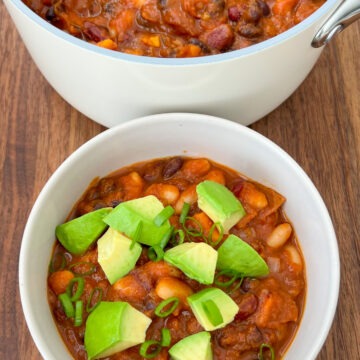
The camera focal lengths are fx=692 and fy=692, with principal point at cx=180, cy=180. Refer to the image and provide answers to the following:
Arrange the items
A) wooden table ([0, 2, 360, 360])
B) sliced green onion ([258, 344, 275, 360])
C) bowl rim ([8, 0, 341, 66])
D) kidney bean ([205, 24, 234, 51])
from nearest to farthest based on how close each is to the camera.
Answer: bowl rim ([8, 0, 341, 66]) < sliced green onion ([258, 344, 275, 360]) < kidney bean ([205, 24, 234, 51]) < wooden table ([0, 2, 360, 360])

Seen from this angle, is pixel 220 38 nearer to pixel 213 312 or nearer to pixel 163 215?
pixel 163 215

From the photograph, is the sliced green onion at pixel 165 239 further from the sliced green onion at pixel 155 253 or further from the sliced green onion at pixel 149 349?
the sliced green onion at pixel 149 349

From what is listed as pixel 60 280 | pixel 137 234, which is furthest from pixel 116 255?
pixel 60 280

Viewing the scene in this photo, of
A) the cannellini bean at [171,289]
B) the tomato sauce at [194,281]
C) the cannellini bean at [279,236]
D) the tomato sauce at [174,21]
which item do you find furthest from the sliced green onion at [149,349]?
the tomato sauce at [174,21]

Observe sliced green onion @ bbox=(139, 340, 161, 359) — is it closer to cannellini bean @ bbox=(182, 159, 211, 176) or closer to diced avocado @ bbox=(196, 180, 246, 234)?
diced avocado @ bbox=(196, 180, 246, 234)

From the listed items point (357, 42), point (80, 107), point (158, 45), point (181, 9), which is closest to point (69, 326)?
point (80, 107)

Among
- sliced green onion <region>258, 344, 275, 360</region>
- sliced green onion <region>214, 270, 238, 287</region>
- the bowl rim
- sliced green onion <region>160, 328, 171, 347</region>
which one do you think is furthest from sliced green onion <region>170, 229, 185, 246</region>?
the bowl rim

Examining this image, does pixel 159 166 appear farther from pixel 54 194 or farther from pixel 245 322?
pixel 245 322
